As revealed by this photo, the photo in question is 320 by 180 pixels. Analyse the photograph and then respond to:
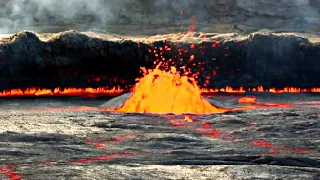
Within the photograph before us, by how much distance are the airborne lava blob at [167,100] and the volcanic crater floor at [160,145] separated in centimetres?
281

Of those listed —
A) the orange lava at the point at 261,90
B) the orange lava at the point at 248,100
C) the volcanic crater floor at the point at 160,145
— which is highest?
the orange lava at the point at 261,90

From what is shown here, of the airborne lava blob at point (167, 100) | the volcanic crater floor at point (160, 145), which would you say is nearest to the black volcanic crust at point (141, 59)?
the airborne lava blob at point (167, 100)

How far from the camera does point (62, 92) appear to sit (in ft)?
120

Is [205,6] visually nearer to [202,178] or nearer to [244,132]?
[244,132]

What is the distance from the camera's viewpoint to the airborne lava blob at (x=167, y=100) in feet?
91.3

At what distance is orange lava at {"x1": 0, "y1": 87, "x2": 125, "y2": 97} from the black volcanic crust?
0.31m

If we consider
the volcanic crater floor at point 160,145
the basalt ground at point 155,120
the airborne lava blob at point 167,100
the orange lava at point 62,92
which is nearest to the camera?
the volcanic crater floor at point 160,145

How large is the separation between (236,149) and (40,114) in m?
10.5

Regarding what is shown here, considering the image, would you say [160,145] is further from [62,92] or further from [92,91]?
[92,91]

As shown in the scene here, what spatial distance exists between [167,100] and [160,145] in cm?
1202

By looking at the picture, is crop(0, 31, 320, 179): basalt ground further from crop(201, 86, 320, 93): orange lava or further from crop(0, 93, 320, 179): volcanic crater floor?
crop(201, 86, 320, 93): orange lava

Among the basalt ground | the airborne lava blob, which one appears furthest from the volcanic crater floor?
the airborne lava blob

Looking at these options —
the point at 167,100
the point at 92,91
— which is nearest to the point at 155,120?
the point at 167,100

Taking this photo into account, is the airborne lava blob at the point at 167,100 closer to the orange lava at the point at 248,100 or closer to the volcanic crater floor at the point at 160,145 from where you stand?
the volcanic crater floor at the point at 160,145
